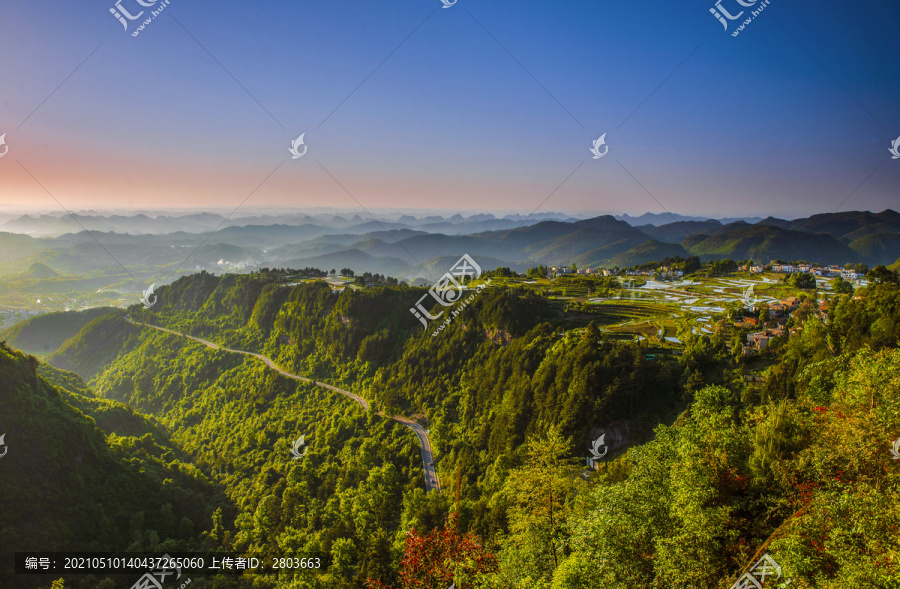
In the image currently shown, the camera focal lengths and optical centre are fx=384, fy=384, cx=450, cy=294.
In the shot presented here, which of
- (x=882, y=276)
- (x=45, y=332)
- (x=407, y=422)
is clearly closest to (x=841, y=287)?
(x=882, y=276)

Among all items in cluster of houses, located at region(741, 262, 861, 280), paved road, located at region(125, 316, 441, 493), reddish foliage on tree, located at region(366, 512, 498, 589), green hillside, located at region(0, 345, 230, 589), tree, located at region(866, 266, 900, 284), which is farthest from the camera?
cluster of houses, located at region(741, 262, 861, 280)

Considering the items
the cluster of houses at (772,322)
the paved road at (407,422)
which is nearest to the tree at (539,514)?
the paved road at (407,422)

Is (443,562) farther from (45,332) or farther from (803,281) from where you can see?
(45,332)

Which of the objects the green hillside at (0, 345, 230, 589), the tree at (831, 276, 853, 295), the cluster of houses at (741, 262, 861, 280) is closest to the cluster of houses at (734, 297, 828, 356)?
the tree at (831, 276, 853, 295)

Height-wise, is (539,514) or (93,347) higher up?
(93,347)

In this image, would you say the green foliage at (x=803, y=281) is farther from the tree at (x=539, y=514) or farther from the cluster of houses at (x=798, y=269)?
the tree at (x=539, y=514)

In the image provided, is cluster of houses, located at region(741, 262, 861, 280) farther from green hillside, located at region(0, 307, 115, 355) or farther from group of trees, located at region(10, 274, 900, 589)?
green hillside, located at region(0, 307, 115, 355)
